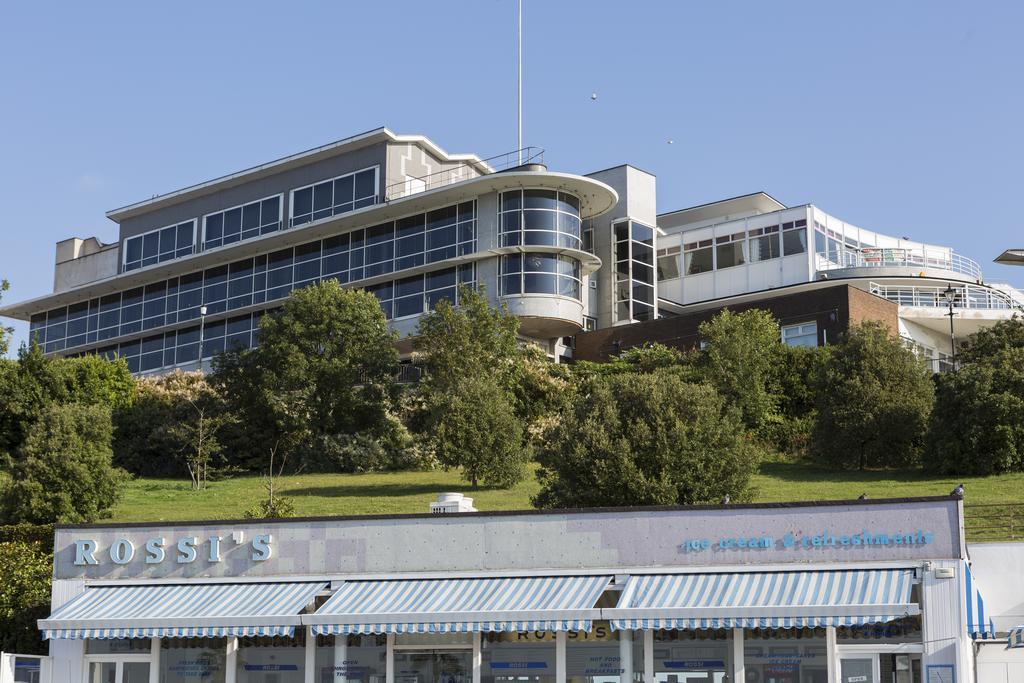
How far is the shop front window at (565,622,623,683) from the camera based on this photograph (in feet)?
80.9

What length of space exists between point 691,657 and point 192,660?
9811 mm

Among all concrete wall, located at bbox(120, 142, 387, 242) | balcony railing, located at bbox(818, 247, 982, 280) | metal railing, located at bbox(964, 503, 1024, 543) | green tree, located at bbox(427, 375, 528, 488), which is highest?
concrete wall, located at bbox(120, 142, 387, 242)

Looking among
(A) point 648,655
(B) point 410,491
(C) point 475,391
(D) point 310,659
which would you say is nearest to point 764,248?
(C) point 475,391

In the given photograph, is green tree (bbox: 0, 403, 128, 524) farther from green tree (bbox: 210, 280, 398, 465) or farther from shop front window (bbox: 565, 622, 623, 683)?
shop front window (bbox: 565, 622, 623, 683)

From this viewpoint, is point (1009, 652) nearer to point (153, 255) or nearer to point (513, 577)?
point (513, 577)

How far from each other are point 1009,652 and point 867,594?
4465 millimetres

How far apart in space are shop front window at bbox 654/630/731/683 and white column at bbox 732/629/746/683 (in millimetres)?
152

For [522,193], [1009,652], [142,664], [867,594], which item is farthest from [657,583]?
[522,193]

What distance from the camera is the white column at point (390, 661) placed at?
84.1ft

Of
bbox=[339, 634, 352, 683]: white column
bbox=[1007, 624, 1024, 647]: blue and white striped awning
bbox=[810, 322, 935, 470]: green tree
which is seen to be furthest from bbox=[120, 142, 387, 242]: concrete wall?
bbox=[1007, 624, 1024, 647]: blue and white striped awning

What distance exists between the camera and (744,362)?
53.0 meters

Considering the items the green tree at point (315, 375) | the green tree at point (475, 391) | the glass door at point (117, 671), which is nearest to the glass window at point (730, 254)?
the green tree at point (475, 391)

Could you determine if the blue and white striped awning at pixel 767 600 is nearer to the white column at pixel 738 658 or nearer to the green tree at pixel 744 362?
the white column at pixel 738 658

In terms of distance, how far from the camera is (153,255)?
74.4 m
